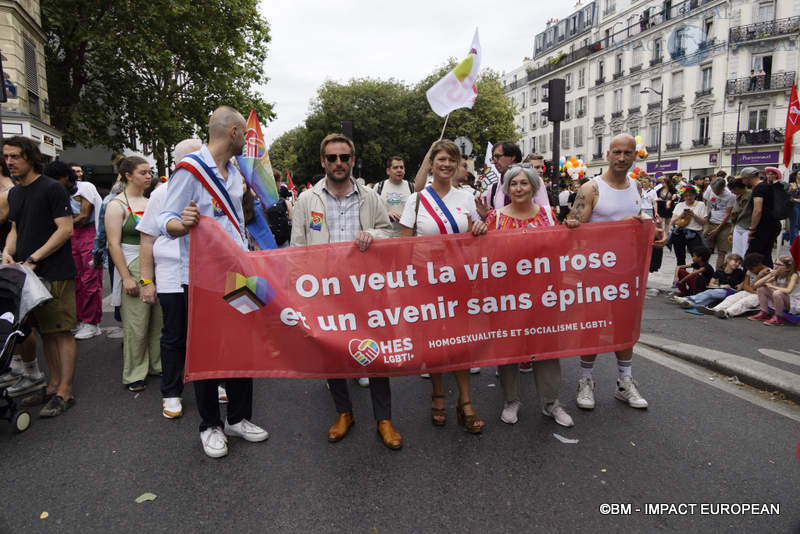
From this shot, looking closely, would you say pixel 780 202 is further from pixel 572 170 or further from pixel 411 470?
pixel 572 170

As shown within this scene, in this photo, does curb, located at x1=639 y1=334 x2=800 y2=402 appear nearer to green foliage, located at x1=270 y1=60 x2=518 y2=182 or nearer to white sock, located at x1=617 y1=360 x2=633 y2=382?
white sock, located at x1=617 y1=360 x2=633 y2=382

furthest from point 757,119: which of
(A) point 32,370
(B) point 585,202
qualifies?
(A) point 32,370

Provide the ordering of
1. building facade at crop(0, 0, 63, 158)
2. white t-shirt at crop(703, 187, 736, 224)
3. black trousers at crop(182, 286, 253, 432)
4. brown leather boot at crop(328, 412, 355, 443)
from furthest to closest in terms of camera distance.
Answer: building facade at crop(0, 0, 63, 158)
white t-shirt at crop(703, 187, 736, 224)
brown leather boot at crop(328, 412, 355, 443)
black trousers at crop(182, 286, 253, 432)

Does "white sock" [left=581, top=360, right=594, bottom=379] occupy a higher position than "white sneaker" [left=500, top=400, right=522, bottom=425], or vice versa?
"white sock" [left=581, top=360, right=594, bottom=379]

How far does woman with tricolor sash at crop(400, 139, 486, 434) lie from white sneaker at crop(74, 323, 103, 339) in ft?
15.1

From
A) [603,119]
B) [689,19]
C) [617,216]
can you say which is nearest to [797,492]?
[617,216]

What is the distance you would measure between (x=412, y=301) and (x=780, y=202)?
726 cm

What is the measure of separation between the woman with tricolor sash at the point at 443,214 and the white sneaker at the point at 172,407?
1.86 meters

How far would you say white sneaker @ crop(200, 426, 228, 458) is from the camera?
3.22m

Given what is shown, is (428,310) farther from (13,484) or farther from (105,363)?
(105,363)

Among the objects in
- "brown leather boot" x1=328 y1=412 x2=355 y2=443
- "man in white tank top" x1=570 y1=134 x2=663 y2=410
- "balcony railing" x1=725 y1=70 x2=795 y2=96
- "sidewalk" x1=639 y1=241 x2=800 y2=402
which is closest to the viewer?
"brown leather boot" x1=328 y1=412 x2=355 y2=443

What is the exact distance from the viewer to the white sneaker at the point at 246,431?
344 centimetres

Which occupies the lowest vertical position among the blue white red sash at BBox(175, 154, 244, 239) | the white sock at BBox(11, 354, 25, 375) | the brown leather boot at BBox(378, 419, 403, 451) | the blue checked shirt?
the brown leather boot at BBox(378, 419, 403, 451)

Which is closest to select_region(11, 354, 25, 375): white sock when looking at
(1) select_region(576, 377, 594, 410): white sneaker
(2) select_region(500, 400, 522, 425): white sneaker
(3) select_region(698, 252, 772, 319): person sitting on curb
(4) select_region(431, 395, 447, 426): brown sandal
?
(4) select_region(431, 395, 447, 426): brown sandal
